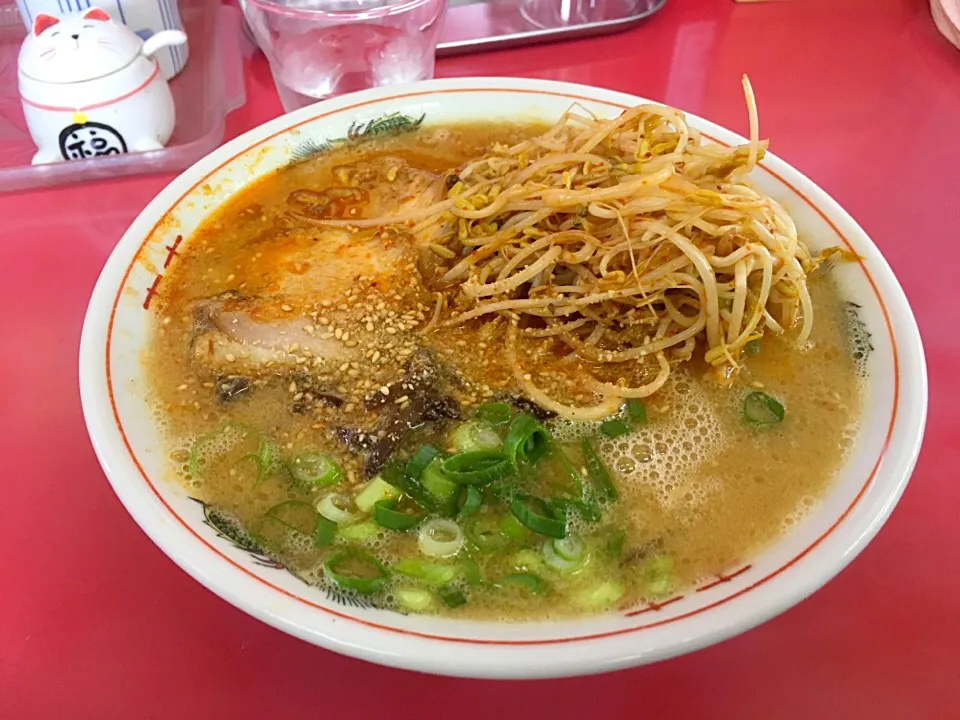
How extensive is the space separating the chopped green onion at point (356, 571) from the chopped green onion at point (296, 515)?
0.08m

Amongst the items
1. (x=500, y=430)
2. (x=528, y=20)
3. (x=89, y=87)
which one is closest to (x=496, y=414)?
(x=500, y=430)

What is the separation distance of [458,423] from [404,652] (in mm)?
459

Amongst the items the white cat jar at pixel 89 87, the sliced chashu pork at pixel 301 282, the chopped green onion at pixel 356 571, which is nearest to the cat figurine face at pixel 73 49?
the white cat jar at pixel 89 87

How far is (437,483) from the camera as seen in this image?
1.17 meters

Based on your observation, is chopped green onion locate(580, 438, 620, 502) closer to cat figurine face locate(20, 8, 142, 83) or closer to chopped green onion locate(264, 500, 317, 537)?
chopped green onion locate(264, 500, 317, 537)

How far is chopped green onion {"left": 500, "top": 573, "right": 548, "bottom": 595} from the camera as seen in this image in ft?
3.43

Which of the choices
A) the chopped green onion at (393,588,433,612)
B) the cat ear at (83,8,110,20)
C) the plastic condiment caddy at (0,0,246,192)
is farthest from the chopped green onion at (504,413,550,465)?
the cat ear at (83,8,110,20)

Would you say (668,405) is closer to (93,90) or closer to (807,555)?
(807,555)

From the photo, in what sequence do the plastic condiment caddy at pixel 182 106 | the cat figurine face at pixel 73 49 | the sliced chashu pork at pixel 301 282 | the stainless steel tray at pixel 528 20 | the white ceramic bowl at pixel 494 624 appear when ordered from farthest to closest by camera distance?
the stainless steel tray at pixel 528 20 → the plastic condiment caddy at pixel 182 106 → the cat figurine face at pixel 73 49 → the sliced chashu pork at pixel 301 282 → the white ceramic bowl at pixel 494 624

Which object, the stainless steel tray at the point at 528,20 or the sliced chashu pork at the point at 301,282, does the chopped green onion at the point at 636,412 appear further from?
the stainless steel tray at the point at 528,20

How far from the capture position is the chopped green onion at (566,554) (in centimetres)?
108

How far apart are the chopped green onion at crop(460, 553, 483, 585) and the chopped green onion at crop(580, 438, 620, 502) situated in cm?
24

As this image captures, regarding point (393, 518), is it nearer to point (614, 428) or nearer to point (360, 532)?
point (360, 532)

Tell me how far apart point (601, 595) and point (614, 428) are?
12.7 inches
